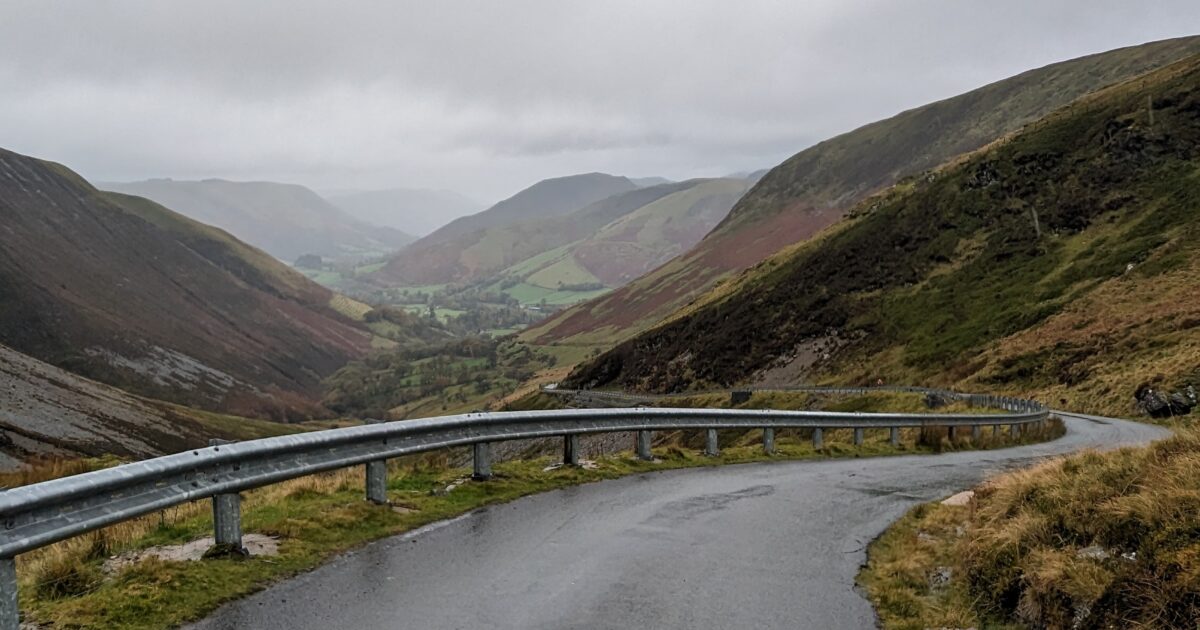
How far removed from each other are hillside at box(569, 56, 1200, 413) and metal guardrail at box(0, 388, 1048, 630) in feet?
122

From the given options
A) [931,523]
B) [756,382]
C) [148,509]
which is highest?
[148,509]

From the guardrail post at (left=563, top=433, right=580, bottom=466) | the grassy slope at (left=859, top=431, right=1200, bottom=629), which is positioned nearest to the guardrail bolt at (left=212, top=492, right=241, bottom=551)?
the grassy slope at (left=859, top=431, right=1200, bottom=629)

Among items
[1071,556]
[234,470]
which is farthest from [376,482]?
[1071,556]

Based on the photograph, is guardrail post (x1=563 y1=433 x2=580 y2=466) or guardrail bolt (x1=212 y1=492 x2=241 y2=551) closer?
guardrail bolt (x1=212 y1=492 x2=241 y2=551)

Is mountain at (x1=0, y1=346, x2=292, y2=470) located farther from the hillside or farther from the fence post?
the fence post

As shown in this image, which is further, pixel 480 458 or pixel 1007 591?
pixel 480 458

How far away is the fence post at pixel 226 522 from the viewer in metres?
7.54

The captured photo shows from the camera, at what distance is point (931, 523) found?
9961 mm

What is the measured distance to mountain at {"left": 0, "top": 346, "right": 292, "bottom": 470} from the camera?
91.4 meters

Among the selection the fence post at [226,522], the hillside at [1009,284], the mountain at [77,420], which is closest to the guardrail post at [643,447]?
the fence post at [226,522]

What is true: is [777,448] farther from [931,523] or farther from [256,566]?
[256,566]

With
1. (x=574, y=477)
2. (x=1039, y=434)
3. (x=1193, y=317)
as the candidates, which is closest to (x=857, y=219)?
(x=1193, y=317)

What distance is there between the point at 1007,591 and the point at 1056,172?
328 ft

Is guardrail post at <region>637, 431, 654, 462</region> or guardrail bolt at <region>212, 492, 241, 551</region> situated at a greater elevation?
guardrail bolt at <region>212, 492, 241, 551</region>
